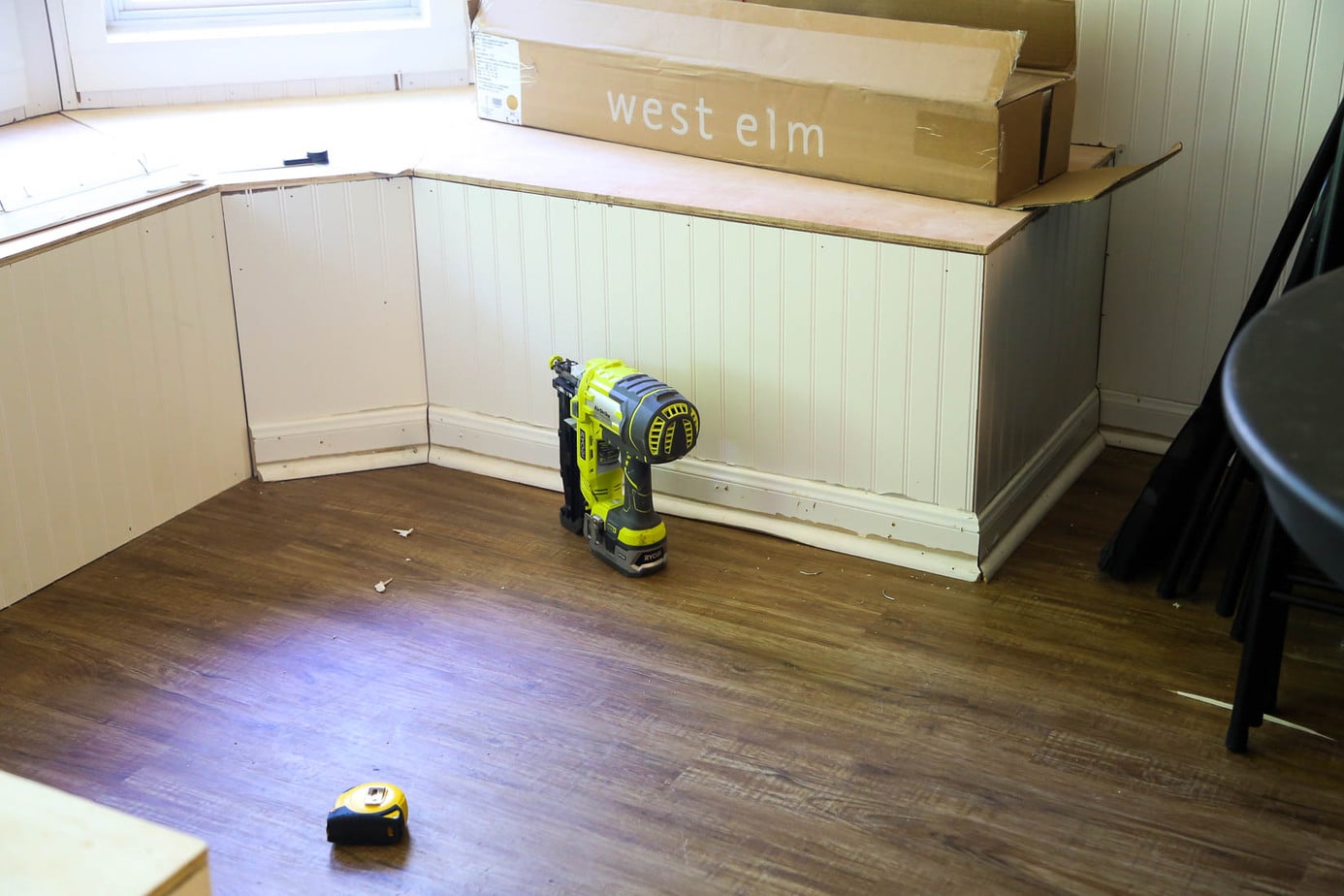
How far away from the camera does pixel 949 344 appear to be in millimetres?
2436

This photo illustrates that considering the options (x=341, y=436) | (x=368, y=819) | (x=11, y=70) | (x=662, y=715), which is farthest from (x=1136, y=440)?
(x=11, y=70)

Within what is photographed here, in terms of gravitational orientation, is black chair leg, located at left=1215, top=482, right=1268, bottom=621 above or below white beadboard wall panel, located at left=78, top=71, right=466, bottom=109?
below

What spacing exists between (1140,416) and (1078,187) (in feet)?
2.58

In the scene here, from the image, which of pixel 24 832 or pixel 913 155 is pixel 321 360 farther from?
pixel 24 832

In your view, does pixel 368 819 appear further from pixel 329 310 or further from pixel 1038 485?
pixel 1038 485

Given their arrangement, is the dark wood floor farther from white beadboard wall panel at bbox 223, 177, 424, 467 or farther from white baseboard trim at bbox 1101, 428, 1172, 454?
white baseboard trim at bbox 1101, 428, 1172, 454

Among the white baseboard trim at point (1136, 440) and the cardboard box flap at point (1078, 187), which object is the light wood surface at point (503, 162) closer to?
the cardboard box flap at point (1078, 187)

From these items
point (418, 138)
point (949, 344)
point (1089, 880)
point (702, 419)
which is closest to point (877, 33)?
point (949, 344)

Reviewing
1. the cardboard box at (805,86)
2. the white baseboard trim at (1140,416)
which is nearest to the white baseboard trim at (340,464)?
the cardboard box at (805,86)

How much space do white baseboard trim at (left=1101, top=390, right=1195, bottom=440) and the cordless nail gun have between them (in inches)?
47.6

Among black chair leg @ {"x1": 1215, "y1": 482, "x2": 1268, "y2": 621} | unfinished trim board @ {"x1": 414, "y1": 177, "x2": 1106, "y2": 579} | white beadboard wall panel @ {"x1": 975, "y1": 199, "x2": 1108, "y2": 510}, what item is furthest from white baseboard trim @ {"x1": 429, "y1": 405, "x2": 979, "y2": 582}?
black chair leg @ {"x1": 1215, "y1": 482, "x2": 1268, "y2": 621}

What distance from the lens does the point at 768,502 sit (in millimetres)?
2748

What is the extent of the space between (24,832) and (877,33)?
82.3 inches

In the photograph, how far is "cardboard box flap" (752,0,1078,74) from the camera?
268 centimetres
